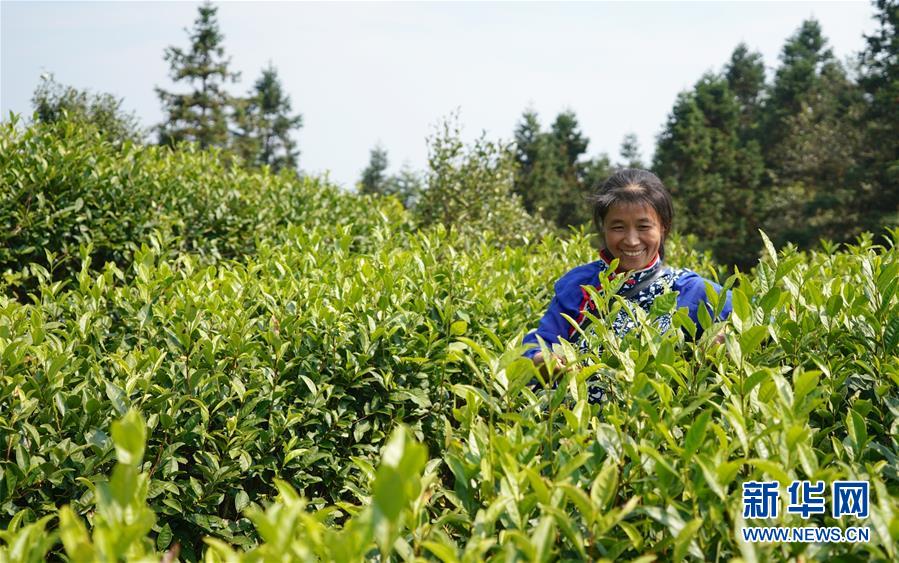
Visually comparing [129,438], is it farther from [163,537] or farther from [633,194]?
[633,194]

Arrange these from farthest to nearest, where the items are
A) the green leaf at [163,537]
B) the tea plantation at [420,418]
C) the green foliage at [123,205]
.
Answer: the green foliage at [123,205] → the green leaf at [163,537] → the tea plantation at [420,418]

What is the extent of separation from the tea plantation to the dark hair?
2.15 feet

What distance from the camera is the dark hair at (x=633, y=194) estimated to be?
3270 mm

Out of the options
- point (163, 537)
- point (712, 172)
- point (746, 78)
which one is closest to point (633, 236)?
point (163, 537)

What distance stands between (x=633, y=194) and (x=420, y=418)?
1373 mm

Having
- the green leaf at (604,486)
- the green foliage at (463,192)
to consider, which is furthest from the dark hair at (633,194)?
the green foliage at (463,192)

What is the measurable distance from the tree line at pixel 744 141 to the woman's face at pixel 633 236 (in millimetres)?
21055

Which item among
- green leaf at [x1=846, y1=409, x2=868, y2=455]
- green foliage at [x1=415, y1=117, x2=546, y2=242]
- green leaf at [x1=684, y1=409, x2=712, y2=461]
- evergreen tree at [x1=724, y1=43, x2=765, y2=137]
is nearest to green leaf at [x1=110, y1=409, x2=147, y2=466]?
green leaf at [x1=684, y1=409, x2=712, y2=461]

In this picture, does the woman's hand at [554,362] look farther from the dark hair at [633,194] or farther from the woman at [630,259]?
the dark hair at [633,194]

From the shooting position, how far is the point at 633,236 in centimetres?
323

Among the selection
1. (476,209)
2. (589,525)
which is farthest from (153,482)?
(476,209)

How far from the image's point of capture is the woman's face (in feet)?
10.6

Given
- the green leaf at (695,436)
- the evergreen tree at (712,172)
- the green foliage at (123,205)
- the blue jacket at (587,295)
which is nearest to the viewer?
the green leaf at (695,436)

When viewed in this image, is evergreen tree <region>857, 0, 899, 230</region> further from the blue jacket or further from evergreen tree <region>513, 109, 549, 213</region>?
the blue jacket
